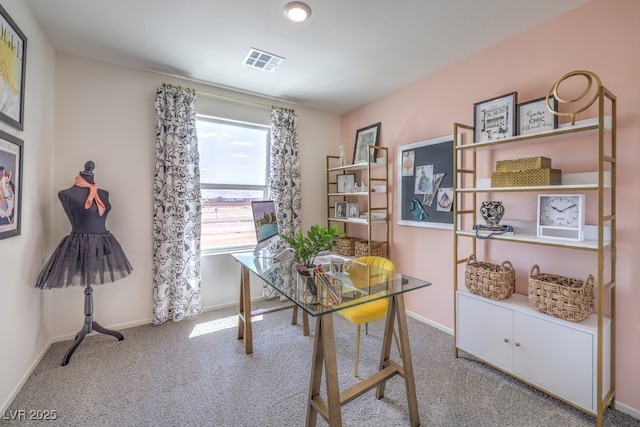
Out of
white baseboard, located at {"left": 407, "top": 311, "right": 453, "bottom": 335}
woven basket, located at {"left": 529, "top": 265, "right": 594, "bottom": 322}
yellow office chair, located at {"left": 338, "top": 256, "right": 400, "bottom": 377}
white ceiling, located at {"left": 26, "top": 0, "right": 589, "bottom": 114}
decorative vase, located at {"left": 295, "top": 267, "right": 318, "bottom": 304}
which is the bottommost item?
white baseboard, located at {"left": 407, "top": 311, "right": 453, "bottom": 335}

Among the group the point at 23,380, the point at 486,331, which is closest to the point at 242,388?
the point at 23,380

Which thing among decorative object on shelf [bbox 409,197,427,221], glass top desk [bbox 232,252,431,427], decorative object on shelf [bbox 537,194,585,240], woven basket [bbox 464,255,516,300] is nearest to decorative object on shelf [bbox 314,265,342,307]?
glass top desk [bbox 232,252,431,427]

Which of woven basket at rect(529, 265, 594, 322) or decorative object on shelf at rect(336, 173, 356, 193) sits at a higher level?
decorative object on shelf at rect(336, 173, 356, 193)

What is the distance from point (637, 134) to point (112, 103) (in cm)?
415

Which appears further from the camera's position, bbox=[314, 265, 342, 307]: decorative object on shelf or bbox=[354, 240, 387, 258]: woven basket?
bbox=[354, 240, 387, 258]: woven basket

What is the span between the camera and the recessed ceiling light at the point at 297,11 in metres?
1.84

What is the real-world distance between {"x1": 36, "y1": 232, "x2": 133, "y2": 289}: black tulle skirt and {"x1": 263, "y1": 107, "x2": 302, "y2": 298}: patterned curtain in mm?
1682

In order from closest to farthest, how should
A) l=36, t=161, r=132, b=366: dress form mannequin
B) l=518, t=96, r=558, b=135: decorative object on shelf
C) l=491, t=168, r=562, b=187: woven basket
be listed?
l=491, t=168, r=562, b=187: woven basket
l=518, t=96, r=558, b=135: decorative object on shelf
l=36, t=161, r=132, b=366: dress form mannequin

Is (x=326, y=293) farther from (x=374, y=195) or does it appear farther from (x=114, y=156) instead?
(x=114, y=156)

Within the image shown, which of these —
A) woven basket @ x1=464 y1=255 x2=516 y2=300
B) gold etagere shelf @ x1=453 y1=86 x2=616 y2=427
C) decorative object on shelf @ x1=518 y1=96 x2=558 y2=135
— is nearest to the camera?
gold etagere shelf @ x1=453 y1=86 x2=616 y2=427

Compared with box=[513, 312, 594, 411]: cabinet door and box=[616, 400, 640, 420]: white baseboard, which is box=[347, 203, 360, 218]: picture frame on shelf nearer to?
box=[513, 312, 594, 411]: cabinet door

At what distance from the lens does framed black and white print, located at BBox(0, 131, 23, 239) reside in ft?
5.37

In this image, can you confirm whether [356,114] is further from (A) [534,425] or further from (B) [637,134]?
(A) [534,425]

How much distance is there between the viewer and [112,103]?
8.80ft
